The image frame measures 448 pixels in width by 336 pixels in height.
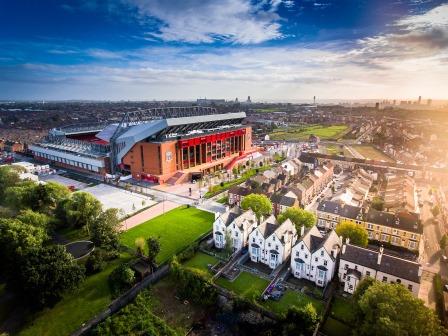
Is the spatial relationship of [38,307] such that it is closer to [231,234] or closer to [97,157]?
[231,234]

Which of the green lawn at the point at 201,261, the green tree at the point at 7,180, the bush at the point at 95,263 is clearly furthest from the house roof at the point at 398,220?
the green tree at the point at 7,180

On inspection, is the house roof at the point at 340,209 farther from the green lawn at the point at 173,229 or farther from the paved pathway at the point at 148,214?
the paved pathway at the point at 148,214

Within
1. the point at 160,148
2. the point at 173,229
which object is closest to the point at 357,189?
the point at 173,229

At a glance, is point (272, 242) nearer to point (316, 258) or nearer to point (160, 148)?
point (316, 258)

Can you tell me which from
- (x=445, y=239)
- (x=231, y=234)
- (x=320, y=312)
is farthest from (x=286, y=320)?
(x=445, y=239)

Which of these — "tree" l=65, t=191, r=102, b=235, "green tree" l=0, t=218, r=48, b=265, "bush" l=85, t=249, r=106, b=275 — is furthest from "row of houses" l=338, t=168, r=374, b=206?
"green tree" l=0, t=218, r=48, b=265
